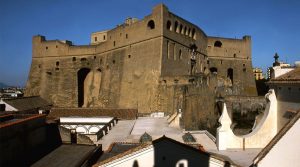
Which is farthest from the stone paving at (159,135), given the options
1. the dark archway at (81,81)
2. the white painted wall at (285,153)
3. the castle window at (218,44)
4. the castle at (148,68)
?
the castle window at (218,44)

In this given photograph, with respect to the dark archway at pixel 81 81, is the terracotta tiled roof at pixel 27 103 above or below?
below

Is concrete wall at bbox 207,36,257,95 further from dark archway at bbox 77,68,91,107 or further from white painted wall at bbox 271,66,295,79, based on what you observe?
white painted wall at bbox 271,66,295,79

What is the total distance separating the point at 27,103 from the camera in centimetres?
2897

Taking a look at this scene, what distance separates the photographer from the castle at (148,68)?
87.4 ft

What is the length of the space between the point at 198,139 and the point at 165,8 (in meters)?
17.5

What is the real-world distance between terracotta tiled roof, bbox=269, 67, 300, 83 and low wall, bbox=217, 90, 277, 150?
52 centimetres

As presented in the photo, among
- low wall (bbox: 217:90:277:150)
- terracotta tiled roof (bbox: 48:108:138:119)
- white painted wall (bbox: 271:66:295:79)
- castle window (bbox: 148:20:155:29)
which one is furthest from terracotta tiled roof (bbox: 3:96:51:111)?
white painted wall (bbox: 271:66:295:79)

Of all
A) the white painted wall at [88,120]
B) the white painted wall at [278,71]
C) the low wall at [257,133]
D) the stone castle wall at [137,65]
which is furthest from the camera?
the stone castle wall at [137,65]

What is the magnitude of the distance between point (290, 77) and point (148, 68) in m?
20.4

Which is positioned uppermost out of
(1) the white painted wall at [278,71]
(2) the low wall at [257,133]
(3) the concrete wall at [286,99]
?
(1) the white painted wall at [278,71]

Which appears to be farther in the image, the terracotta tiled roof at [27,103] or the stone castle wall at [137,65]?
the stone castle wall at [137,65]

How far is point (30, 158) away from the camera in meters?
10.8

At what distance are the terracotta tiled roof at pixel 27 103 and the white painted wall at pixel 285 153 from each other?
79.4 feet

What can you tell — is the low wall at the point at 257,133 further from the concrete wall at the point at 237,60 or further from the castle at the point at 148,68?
the concrete wall at the point at 237,60
